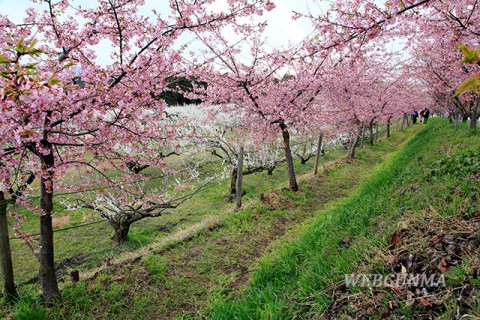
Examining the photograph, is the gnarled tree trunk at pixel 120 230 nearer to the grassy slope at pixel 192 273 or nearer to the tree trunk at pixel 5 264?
the grassy slope at pixel 192 273

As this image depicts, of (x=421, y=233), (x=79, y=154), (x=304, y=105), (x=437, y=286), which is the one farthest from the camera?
(x=304, y=105)

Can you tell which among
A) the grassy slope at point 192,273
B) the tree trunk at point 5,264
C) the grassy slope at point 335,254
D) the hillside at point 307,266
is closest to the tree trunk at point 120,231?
the hillside at point 307,266

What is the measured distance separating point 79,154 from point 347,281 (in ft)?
13.9

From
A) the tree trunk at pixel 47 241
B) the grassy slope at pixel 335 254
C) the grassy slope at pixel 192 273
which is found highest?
the tree trunk at pixel 47 241

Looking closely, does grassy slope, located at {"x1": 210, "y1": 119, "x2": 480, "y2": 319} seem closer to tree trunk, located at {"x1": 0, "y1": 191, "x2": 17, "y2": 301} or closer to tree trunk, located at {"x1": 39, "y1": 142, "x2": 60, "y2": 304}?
tree trunk, located at {"x1": 39, "y1": 142, "x2": 60, "y2": 304}

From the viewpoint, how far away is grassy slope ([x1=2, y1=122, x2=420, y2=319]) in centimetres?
401

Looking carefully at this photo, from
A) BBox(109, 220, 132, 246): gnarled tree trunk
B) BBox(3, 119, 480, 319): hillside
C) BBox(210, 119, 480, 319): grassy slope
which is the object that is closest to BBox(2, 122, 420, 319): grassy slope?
BBox(3, 119, 480, 319): hillside

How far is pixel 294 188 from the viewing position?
9.34m

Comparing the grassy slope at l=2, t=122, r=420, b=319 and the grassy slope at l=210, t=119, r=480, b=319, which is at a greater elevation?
the grassy slope at l=210, t=119, r=480, b=319

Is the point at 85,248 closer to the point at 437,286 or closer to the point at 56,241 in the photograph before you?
the point at 56,241

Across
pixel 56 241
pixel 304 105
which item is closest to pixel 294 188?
pixel 304 105

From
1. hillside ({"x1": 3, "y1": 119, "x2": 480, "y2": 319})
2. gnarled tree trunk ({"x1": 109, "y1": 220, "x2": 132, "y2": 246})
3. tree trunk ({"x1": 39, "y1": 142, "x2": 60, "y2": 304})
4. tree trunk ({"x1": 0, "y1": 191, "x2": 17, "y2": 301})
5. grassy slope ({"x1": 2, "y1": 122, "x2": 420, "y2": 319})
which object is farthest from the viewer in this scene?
gnarled tree trunk ({"x1": 109, "y1": 220, "x2": 132, "y2": 246})

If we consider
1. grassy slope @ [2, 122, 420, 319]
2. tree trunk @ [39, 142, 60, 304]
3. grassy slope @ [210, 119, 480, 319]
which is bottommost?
grassy slope @ [2, 122, 420, 319]

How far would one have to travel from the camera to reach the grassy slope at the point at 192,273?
4012 millimetres
